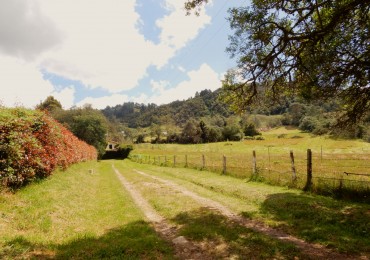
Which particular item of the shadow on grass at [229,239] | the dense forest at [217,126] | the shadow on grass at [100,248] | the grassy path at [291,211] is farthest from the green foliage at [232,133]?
the shadow on grass at [100,248]

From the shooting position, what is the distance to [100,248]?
8164 mm

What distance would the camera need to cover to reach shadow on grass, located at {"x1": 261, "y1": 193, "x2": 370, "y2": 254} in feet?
26.5

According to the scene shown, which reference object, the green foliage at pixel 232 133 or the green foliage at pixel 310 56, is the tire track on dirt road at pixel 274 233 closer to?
the green foliage at pixel 310 56

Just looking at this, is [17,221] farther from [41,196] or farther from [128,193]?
[128,193]

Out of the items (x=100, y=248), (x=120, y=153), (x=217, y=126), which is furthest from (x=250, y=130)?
(x=100, y=248)

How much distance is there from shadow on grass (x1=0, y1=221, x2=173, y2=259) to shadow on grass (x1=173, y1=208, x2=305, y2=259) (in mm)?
1231

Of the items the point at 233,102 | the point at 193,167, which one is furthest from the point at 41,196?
the point at 193,167

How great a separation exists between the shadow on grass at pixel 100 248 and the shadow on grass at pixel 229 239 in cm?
123

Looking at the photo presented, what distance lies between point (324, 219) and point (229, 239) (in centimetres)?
388

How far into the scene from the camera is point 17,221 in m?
9.23

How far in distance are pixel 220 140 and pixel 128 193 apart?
326 feet

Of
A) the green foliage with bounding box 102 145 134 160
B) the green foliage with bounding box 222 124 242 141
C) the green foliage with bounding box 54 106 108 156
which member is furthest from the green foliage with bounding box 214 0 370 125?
the green foliage with bounding box 222 124 242 141

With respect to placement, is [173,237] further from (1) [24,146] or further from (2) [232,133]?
(2) [232,133]

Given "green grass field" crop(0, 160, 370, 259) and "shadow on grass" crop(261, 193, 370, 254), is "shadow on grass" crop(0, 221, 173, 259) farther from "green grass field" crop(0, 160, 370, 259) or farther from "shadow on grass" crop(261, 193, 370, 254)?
"shadow on grass" crop(261, 193, 370, 254)
